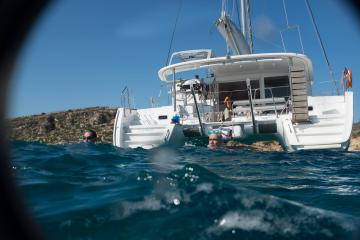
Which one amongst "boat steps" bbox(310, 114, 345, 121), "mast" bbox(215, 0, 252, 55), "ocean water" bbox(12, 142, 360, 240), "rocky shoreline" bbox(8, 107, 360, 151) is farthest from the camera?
"rocky shoreline" bbox(8, 107, 360, 151)

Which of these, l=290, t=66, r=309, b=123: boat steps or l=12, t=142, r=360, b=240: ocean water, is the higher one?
l=290, t=66, r=309, b=123: boat steps

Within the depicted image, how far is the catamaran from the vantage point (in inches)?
448

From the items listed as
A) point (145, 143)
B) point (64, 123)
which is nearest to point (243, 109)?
point (145, 143)

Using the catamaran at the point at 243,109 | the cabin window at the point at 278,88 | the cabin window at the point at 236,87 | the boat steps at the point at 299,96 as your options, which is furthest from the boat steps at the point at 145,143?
the cabin window at the point at 278,88

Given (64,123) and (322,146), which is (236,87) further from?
(64,123)

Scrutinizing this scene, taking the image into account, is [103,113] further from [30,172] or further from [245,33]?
[30,172]

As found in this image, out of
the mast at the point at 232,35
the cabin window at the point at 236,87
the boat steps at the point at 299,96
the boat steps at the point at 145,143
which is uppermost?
the mast at the point at 232,35

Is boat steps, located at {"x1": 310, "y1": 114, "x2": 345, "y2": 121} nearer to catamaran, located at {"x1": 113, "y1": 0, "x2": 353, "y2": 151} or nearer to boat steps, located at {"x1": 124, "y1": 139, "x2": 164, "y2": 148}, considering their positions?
catamaran, located at {"x1": 113, "y1": 0, "x2": 353, "y2": 151}

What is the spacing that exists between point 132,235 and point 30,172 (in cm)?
319

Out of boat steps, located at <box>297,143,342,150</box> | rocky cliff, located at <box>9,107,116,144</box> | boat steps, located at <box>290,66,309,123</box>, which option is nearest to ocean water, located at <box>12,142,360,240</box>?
boat steps, located at <box>297,143,342,150</box>

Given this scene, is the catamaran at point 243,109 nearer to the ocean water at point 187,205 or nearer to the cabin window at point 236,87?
the cabin window at point 236,87

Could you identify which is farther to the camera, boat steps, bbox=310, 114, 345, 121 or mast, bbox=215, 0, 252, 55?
mast, bbox=215, 0, 252, 55

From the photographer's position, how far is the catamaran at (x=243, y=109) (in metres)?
11.4

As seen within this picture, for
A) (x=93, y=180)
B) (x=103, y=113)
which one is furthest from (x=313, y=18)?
(x=103, y=113)
